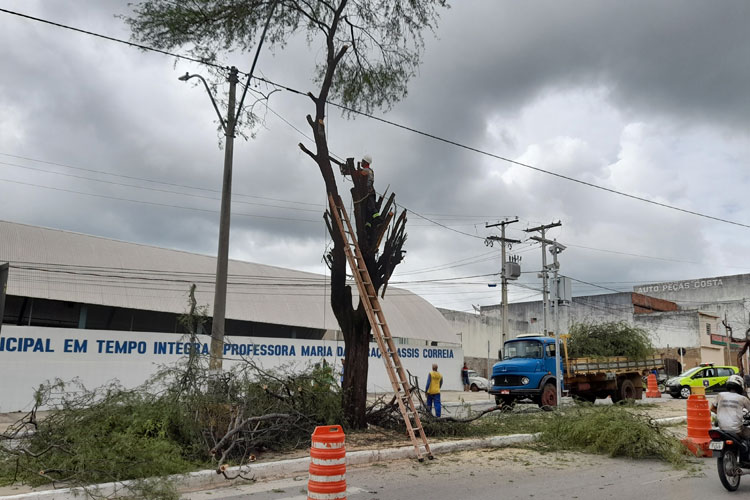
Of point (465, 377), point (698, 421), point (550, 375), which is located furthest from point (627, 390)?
point (465, 377)

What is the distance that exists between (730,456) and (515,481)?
111 inches

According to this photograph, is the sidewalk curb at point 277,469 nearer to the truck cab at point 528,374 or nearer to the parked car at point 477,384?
the truck cab at point 528,374

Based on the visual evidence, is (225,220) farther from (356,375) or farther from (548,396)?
(548,396)

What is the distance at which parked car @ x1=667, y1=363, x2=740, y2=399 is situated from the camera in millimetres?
28844

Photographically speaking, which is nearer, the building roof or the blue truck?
the blue truck

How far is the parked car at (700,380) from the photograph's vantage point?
28844 millimetres

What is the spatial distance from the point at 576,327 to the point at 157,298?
2020 cm

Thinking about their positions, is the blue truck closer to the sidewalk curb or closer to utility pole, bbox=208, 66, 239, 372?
the sidewalk curb

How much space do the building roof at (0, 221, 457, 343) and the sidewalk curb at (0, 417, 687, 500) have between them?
21829 mm

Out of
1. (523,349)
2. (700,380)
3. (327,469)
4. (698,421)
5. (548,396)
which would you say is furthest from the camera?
(700,380)

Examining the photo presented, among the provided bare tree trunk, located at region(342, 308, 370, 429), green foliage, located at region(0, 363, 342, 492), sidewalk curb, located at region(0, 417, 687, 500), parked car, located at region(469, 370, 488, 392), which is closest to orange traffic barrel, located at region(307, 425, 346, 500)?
green foliage, located at region(0, 363, 342, 492)

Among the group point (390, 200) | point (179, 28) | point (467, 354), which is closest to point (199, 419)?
point (390, 200)

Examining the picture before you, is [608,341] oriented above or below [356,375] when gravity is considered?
above

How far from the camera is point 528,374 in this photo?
19891mm
